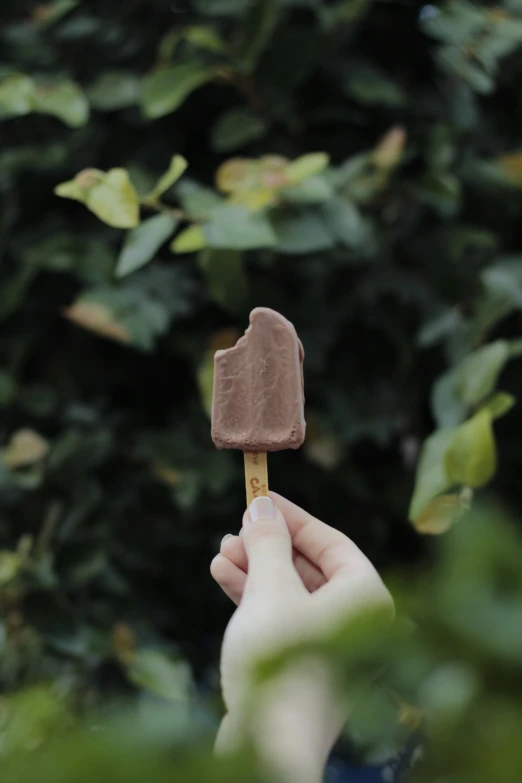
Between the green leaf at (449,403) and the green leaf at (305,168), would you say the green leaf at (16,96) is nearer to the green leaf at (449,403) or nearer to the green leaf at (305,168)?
the green leaf at (305,168)

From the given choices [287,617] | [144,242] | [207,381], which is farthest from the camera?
[207,381]

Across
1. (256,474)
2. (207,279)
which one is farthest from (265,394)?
(207,279)

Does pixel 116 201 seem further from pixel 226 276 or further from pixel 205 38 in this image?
pixel 205 38

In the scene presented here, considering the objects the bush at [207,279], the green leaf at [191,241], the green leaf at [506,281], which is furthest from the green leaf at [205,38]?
the green leaf at [506,281]

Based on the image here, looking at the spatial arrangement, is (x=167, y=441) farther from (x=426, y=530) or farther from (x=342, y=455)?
(x=426, y=530)

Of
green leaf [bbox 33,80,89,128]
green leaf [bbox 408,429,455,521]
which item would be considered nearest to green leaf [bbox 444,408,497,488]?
green leaf [bbox 408,429,455,521]

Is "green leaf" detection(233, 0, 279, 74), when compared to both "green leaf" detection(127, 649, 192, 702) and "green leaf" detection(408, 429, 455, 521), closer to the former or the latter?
"green leaf" detection(408, 429, 455, 521)
